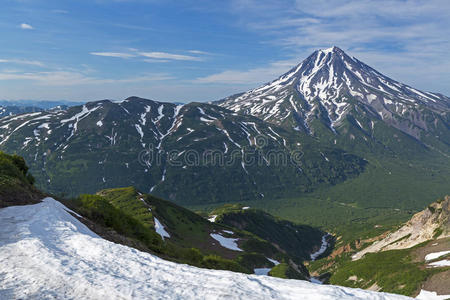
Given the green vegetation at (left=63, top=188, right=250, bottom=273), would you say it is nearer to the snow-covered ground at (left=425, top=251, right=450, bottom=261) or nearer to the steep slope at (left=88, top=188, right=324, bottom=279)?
the steep slope at (left=88, top=188, right=324, bottom=279)

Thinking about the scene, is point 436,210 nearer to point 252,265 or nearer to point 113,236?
point 252,265

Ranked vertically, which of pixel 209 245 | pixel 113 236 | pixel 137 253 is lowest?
pixel 209 245

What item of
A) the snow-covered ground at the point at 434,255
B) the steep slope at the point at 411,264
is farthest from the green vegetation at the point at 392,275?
the snow-covered ground at the point at 434,255

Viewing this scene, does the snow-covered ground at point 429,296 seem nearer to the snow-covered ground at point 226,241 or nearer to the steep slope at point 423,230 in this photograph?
the steep slope at point 423,230

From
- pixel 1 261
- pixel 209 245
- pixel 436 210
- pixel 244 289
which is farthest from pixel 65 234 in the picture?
pixel 436 210

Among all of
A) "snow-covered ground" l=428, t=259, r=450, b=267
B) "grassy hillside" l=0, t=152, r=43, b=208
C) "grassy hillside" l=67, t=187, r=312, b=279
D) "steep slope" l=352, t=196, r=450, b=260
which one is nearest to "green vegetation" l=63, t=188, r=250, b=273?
"grassy hillside" l=67, t=187, r=312, b=279

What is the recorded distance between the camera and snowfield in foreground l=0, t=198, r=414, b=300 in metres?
10.5

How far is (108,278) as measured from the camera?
1151 cm

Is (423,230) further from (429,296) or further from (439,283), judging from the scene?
(429,296)

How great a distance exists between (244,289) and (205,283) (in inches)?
71.1

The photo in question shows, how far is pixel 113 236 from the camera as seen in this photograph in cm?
2005

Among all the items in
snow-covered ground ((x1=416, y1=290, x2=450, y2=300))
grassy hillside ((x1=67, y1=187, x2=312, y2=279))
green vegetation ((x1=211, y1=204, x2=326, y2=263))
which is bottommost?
green vegetation ((x1=211, y1=204, x2=326, y2=263))

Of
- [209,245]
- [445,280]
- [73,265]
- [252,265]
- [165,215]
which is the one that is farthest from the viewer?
[165,215]

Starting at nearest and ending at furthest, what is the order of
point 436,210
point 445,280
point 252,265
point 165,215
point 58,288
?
point 58,288 < point 445,280 < point 252,265 < point 165,215 < point 436,210
